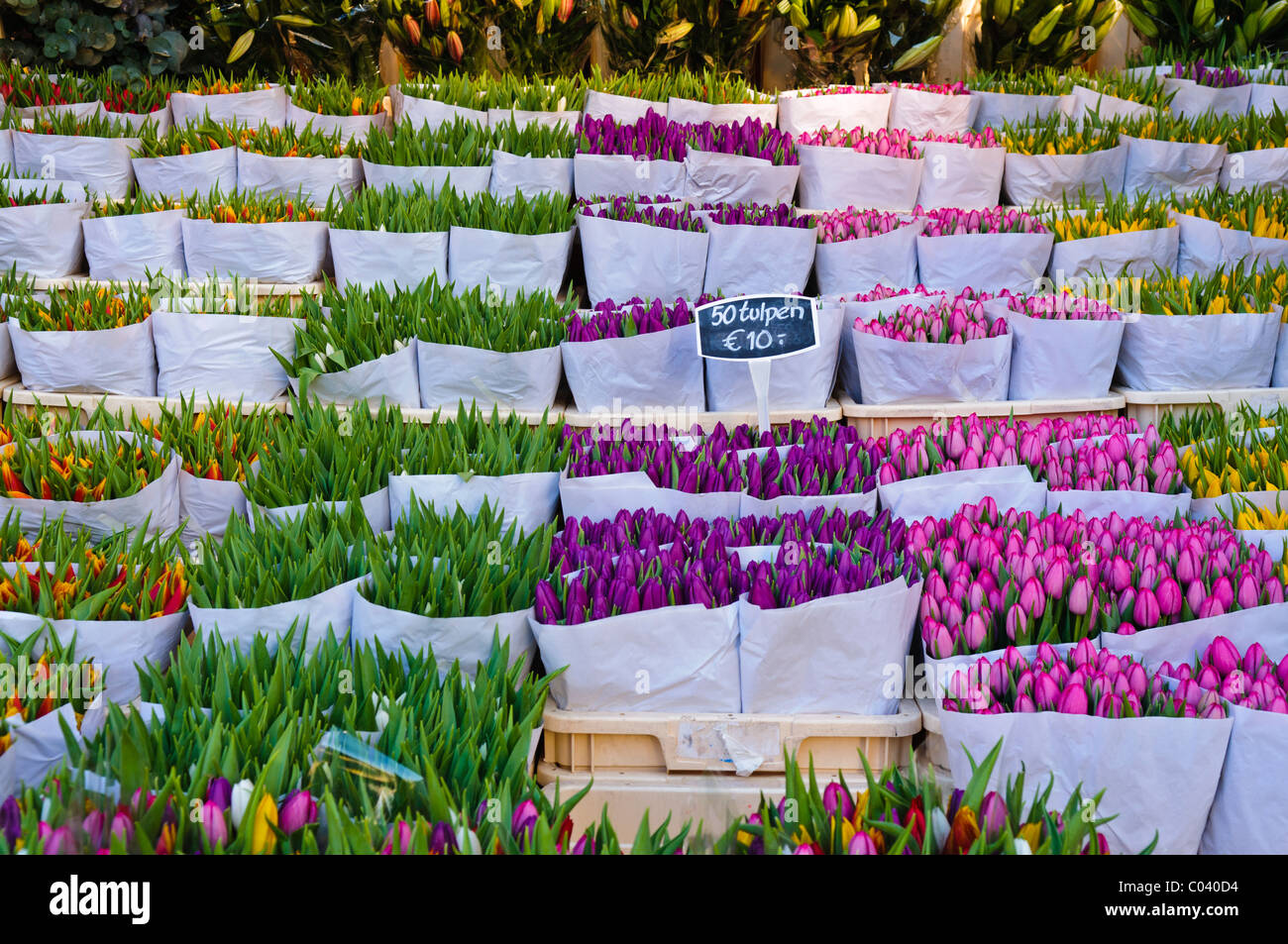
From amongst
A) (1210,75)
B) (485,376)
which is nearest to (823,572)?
(485,376)

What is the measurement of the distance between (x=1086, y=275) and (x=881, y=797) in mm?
2184

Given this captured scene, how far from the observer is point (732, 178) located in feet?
10.6

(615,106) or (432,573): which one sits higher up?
(615,106)

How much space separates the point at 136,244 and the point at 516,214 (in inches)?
44.0

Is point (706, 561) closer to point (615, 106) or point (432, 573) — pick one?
point (432, 573)

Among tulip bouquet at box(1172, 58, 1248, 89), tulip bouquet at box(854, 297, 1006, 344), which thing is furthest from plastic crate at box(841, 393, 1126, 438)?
tulip bouquet at box(1172, 58, 1248, 89)

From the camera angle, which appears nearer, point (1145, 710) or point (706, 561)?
point (1145, 710)

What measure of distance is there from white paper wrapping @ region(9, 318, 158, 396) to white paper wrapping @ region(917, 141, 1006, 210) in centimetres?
232

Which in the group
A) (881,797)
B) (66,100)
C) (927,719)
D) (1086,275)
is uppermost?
(66,100)

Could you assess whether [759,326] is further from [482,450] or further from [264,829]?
[264,829]
